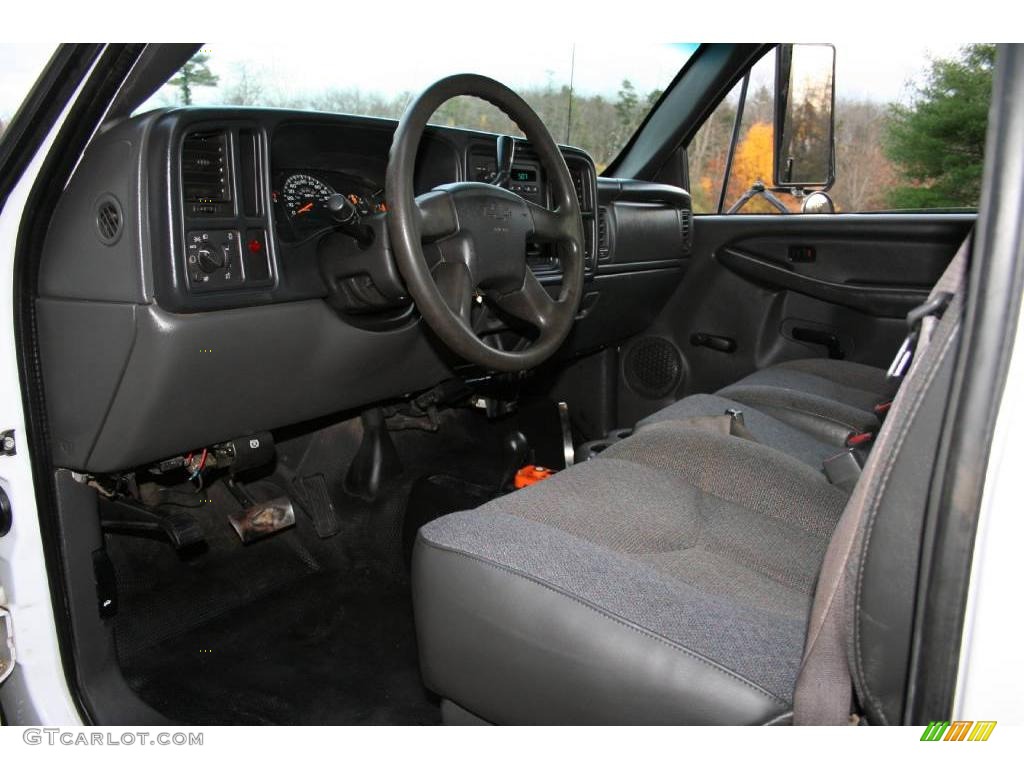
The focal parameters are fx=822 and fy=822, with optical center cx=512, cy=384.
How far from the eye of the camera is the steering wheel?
4.56 ft

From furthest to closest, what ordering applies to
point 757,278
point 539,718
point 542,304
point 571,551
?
point 757,278, point 542,304, point 571,551, point 539,718

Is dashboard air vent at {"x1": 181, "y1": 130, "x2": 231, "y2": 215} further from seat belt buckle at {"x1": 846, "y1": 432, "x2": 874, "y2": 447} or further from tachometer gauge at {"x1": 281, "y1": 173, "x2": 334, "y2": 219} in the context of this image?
seat belt buckle at {"x1": 846, "y1": 432, "x2": 874, "y2": 447}

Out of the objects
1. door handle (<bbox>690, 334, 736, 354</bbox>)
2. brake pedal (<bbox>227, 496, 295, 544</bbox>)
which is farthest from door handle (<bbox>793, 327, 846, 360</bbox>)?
brake pedal (<bbox>227, 496, 295, 544</bbox>)

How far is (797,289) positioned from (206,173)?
2016 millimetres

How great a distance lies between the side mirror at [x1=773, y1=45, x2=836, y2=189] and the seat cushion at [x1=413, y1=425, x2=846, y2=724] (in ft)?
4.70

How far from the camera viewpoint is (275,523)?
86.2 inches

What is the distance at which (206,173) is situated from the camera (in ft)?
4.97

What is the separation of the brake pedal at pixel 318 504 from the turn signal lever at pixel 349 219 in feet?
3.30

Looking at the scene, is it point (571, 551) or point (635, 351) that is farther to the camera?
point (635, 351)

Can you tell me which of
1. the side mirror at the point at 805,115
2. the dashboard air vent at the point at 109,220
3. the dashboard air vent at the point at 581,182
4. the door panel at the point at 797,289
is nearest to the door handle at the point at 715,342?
the door panel at the point at 797,289

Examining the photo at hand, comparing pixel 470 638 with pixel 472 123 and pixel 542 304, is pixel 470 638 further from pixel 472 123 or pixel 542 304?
pixel 472 123

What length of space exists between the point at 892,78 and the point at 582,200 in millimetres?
923

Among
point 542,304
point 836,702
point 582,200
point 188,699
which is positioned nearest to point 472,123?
point 582,200

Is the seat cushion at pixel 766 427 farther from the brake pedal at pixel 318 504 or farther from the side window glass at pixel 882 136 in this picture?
the brake pedal at pixel 318 504
